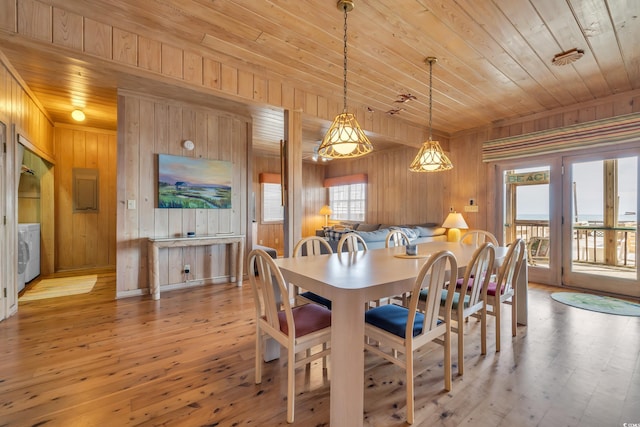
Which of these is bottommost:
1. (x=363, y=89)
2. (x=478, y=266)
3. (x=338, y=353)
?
(x=338, y=353)

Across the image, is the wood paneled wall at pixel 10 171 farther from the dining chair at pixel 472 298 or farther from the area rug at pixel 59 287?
the dining chair at pixel 472 298

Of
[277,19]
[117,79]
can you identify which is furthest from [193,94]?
[277,19]

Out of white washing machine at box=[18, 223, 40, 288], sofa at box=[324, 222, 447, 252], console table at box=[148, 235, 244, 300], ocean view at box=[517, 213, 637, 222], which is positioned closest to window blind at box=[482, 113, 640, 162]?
ocean view at box=[517, 213, 637, 222]

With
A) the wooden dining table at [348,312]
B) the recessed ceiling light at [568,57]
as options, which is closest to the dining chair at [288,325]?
the wooden dining table at [348,312]

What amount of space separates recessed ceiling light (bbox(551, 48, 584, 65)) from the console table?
13.7ft

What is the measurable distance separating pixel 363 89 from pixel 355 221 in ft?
15.2

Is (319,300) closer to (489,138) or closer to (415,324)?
(415,324)

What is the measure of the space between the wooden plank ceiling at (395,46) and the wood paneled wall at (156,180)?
551 mm

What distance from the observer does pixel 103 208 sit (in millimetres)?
5367

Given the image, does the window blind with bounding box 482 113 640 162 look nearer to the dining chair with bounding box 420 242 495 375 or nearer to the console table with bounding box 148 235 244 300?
the dining chair with bounding box 420 242 495 375

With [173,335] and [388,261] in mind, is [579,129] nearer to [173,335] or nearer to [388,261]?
[388,261]

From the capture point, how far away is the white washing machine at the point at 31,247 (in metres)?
3.90

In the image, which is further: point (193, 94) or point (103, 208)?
point (103, 208)

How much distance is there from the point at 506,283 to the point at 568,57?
7.45 feet
